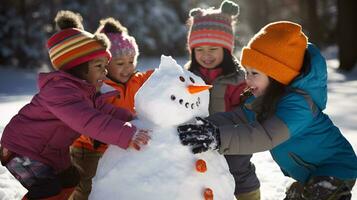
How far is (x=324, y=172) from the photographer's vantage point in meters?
2.65

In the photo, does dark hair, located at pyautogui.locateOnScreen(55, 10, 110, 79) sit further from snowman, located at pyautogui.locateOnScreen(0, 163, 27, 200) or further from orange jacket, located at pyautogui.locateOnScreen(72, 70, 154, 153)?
snowman, located at pyautogui.locateOnScreen(0, 163, 27, 200)

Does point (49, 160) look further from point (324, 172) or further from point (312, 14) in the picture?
point (312, 14)

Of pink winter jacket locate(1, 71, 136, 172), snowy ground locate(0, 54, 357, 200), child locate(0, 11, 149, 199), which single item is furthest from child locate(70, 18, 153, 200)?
snowy ground locate(0, 54, 357, 200)

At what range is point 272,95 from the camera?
104 inches

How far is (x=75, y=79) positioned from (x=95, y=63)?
0.28m

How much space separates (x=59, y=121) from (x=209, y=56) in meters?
1.35

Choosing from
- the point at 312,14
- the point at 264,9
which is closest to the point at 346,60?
the point at 312,14

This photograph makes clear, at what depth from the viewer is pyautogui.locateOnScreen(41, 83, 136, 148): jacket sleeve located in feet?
8.26

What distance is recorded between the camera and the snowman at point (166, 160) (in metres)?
2.34

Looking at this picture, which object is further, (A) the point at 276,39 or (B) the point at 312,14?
(B) the point at 312,14

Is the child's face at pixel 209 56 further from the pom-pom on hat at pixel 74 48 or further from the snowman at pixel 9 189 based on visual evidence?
the snowman at pixel 9 189

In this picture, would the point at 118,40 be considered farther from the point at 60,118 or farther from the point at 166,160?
the point at 166,160

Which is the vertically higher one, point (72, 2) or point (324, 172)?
point (324, 172)

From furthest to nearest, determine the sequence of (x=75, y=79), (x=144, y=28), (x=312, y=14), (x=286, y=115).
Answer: (x=312, y=14), (x=144, y=28), (x=75, y=79), (x=286, y=115)
